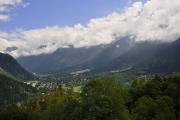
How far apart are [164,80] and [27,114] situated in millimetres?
55515

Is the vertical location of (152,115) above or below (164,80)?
below

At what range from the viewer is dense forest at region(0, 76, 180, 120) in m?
100

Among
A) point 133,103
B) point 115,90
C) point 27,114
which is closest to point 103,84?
point 115,90

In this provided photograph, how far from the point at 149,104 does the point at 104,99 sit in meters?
34.6

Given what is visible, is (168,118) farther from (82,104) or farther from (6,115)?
(6,115)

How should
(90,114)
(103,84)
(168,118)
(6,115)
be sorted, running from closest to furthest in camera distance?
1. (90,114)
2. (103,84)
3. (168,118)
4. (6,115)

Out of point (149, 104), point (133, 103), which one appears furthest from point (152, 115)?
point (133, 103)

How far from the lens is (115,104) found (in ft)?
336

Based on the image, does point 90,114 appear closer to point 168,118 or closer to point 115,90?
point 115,90

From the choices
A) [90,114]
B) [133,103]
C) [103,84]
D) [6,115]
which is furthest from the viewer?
[6,115]

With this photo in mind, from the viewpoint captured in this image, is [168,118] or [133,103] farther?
[133,103]

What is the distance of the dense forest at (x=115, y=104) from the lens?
329 ft

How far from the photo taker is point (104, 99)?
330ft

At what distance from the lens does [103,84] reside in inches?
4146
